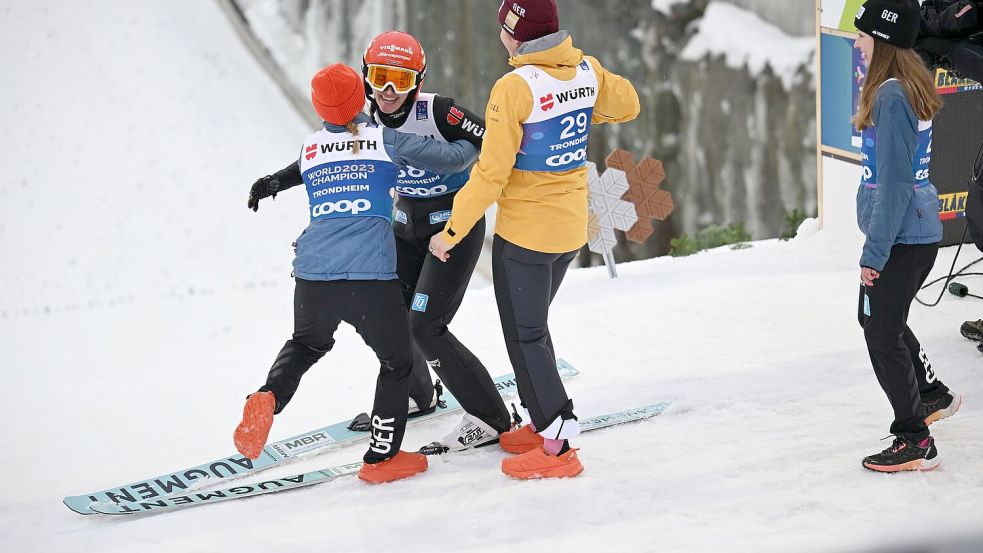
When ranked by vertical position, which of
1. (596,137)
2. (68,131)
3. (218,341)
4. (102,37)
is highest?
(102,37)

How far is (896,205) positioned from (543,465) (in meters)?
1.23

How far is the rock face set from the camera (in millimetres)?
10945

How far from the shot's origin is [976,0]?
11.6 feet

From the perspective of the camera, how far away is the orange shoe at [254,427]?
2922 millimetres

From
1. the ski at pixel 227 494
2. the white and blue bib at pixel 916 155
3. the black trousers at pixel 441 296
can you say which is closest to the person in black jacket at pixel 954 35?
the white and blue bib at pixel 916 155

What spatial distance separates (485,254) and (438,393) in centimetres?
586

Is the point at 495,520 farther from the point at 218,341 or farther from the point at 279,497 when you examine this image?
the point at 218,341

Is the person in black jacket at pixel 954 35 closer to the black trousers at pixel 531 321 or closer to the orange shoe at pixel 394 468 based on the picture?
the black trousers at pixel 531 321

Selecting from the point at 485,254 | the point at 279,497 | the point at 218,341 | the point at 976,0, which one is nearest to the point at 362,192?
the point at 279,497

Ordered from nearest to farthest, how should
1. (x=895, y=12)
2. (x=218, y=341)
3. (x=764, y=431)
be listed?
(x=895, y=12) < (x=764, y=431) < (x=218, y=341)

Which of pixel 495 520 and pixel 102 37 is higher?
pixel 102 37

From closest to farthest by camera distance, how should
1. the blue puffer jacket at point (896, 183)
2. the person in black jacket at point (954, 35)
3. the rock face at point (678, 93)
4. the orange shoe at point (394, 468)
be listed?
the blue puffer jacket at point (896, 183), the orange shoe at point (394, 468), the person in black jacket at point (954, 35), the rock face at point (678, 93)

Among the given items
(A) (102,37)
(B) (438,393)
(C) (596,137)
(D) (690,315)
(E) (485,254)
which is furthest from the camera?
(C) (596,137)

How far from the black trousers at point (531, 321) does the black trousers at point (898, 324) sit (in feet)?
2.90
